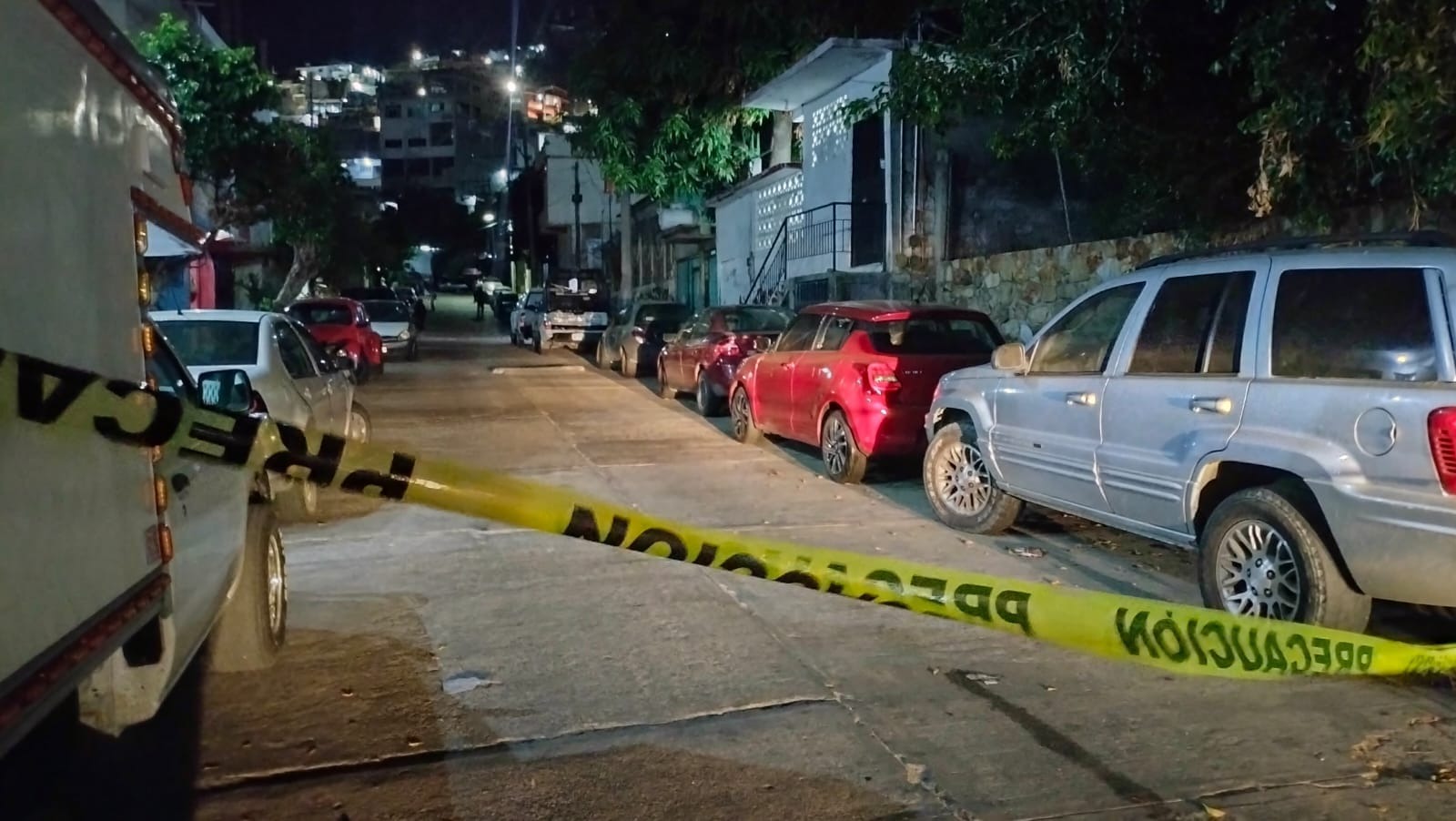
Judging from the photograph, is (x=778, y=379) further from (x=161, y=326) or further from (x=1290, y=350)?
(x=1290, y=350)

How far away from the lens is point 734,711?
502 cm

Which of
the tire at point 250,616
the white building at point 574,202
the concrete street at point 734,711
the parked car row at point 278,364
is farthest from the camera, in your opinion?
the white building at point 574,202

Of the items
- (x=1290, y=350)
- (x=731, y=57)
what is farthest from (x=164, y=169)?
(x=731, y=57)

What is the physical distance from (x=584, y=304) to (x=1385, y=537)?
24616 mm

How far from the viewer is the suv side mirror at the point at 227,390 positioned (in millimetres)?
5609

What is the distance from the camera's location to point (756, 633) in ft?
20.0

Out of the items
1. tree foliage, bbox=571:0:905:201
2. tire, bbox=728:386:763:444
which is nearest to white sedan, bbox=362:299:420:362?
tree foliage, bbox=571:0:905:201

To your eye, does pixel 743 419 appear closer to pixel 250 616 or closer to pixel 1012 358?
pixel 1012 358

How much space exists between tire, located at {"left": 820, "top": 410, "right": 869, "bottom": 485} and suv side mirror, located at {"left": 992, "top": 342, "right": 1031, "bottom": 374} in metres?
2.63

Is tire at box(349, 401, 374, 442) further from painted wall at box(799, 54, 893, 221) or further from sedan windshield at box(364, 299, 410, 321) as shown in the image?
sedan windshield at box(364, 299, 410, 321)

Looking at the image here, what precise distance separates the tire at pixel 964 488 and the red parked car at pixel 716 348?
19.4 feet

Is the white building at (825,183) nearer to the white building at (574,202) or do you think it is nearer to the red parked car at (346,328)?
the red parked car at (346,328)

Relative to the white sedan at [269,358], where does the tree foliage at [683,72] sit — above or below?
above

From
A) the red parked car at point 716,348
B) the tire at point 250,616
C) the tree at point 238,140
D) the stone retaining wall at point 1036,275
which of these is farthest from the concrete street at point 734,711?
the tree at point 238,140
